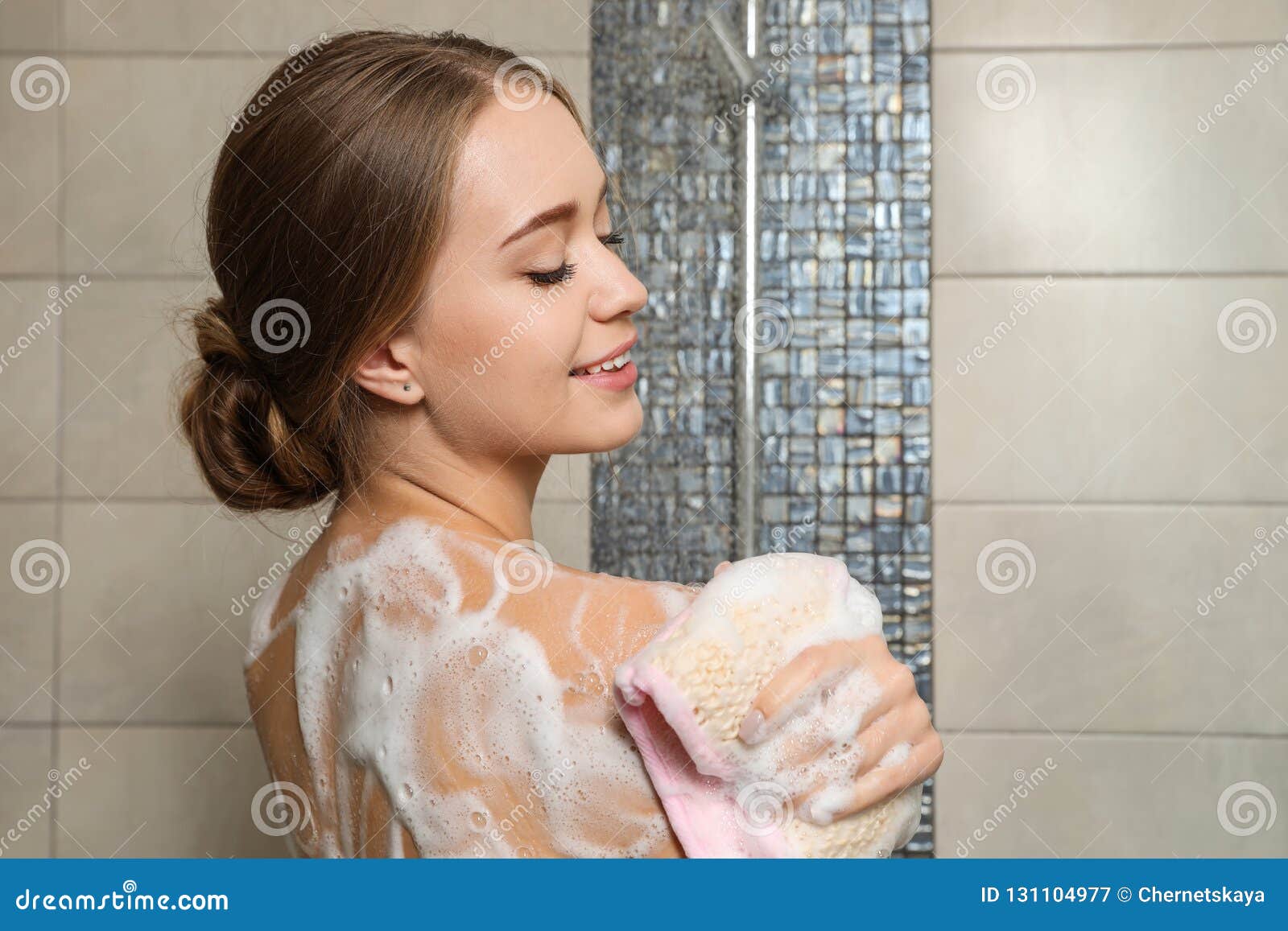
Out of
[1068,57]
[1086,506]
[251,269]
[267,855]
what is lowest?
[267,855]


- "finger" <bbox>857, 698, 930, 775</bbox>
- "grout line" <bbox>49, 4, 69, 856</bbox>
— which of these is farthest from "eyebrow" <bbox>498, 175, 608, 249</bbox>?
"grout line" <bbox>49, 4, 69, 856</bbox>

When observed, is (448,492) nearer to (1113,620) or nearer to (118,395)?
(118,395)

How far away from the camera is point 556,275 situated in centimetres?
69

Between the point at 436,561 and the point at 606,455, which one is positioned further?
the point at 606,455

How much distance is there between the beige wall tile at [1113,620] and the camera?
55.9 inches

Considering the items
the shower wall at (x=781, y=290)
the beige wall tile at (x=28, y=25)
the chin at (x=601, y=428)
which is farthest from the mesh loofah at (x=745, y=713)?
the beige wall tile at (x=28, y=25)

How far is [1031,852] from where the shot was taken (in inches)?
55.9

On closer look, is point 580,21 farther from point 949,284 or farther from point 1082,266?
point 1082,266

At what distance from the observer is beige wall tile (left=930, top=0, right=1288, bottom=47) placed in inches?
55.4

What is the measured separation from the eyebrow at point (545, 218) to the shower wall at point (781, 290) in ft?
2.36

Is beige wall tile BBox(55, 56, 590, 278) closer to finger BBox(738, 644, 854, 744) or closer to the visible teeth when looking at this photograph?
the visible teeth

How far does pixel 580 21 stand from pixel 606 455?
21.8 inches

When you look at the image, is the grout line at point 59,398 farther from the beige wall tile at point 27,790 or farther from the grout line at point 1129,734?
the grout line at point 1129,734

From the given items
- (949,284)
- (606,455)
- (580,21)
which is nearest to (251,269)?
(606,455)
